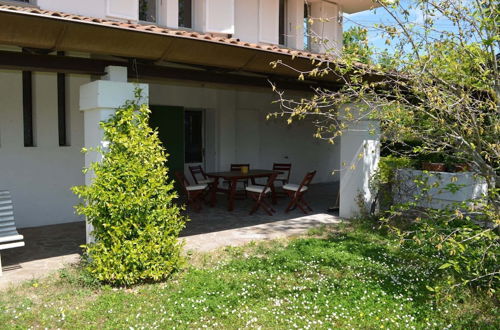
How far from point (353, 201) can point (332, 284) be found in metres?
3.88

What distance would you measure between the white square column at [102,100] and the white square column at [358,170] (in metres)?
4.46

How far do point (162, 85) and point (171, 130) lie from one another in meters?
1.11

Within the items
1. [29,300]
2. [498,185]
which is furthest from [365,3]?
[29,300]

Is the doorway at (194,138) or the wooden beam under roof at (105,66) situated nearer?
the wooden beam under roof at (105,66)

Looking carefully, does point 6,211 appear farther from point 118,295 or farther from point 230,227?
point 230,227

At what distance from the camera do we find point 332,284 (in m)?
4.77

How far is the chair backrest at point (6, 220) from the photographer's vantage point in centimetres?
534

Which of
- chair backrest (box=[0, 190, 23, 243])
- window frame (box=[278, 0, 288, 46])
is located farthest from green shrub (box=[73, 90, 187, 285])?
window frame (box=[278, 0, 288, 46])

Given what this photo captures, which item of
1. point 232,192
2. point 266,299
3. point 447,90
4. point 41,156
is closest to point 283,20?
point 232,192

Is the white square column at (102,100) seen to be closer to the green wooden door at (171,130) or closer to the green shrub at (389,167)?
the green shrub at (389,167)

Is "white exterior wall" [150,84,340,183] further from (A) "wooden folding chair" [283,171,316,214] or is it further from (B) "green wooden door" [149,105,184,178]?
(A) "wooden folding chair" [283,171,316,214]

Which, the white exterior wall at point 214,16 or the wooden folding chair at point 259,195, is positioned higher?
the white exterior wall at point 214,16

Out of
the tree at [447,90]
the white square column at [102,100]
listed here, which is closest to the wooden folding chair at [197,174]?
the white square column at [102,100]

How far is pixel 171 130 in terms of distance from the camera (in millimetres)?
10875
